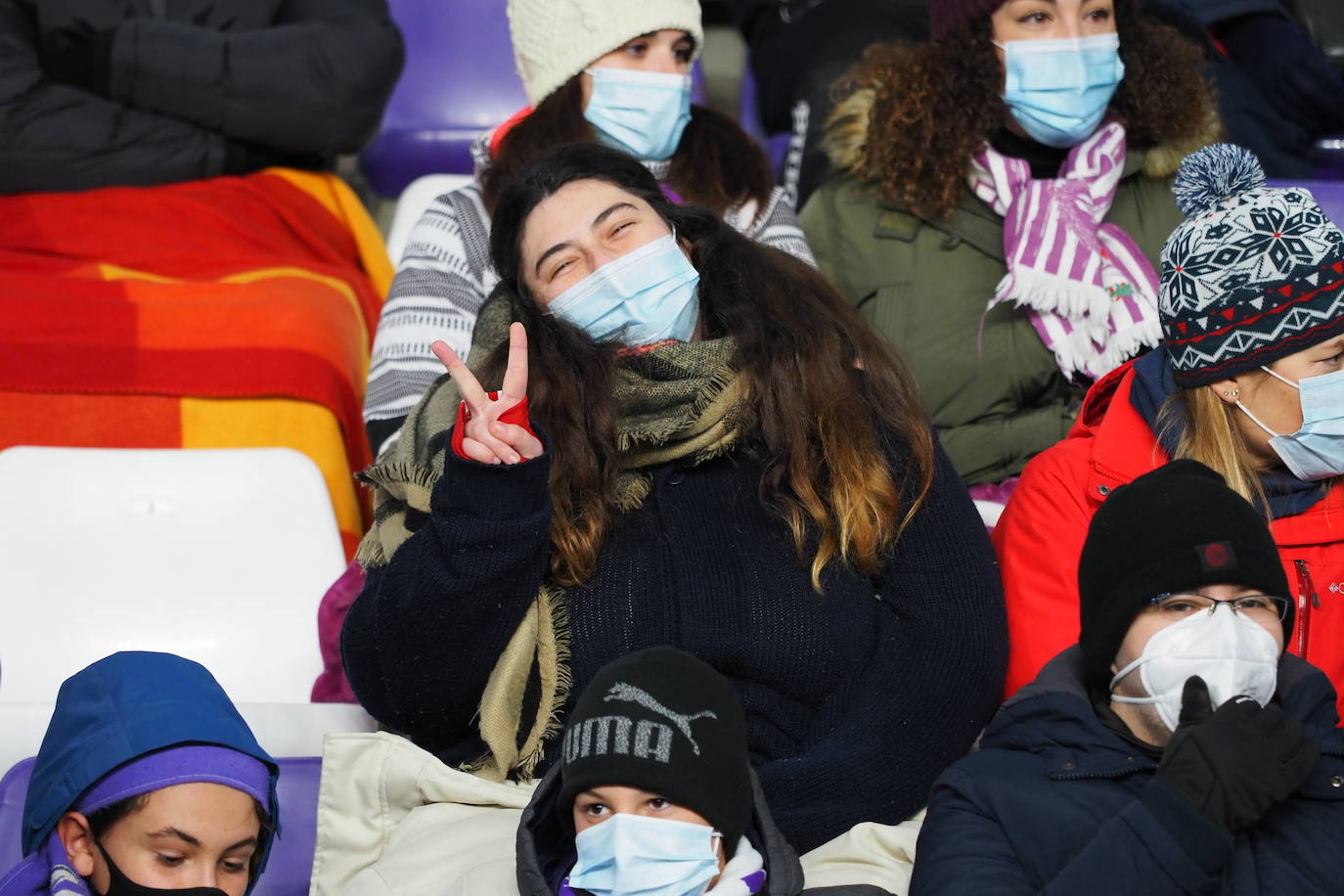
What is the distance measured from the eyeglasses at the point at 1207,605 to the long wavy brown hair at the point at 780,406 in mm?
546

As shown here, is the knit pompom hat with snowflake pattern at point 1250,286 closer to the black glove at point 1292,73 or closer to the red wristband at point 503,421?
the red wristband at point 503,421


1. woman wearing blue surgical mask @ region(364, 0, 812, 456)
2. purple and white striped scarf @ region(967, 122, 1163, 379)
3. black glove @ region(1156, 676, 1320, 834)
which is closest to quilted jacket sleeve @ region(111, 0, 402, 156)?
woman wearing blue surgical mask @ region(364, 0, 812, 456)

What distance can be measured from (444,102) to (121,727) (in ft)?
10.6

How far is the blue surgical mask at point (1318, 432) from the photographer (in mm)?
2520

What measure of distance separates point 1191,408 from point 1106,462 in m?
0.16

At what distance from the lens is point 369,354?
4.00 metres

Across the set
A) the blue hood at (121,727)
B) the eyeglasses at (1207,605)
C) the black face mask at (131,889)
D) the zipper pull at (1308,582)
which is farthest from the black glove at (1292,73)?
the black face mask at (131,889)

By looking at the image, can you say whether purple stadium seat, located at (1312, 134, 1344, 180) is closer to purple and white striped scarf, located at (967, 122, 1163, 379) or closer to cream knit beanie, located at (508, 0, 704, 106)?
purple and white striped scarf, located at (967, 122, 1163, 379)

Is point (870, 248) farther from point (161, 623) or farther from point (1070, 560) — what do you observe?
point (161, 623)

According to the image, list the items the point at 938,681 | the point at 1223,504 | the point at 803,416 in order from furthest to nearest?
the point at 803,416
the point at 938,681
the point at 1223,504

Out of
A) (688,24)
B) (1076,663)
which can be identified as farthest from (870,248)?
(1076,663)

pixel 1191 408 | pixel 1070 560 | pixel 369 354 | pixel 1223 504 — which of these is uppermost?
pixel 1223 504

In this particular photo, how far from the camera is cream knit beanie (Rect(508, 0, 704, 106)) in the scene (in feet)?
12.5

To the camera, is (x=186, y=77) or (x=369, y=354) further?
(x=186, y=77)
